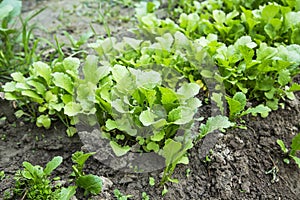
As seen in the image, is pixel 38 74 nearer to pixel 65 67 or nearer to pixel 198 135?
pixel 65 67

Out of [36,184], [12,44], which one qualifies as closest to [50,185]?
[36,184]

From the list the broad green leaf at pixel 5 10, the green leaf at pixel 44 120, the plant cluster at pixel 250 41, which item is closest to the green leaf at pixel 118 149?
the green leaf at pixel 44 120

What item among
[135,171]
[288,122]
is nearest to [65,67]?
[135,171]

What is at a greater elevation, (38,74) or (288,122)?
(38,74)

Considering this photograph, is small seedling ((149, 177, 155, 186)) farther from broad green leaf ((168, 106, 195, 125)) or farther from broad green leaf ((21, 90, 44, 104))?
broad green leaf ((21, 90, 44, 104))

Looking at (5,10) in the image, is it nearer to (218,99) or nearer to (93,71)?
(93,71)

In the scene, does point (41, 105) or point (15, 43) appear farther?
point (15, 43)

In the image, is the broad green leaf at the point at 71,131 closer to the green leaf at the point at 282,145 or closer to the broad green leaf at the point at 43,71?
the broad green leaf at the point at 43,71
